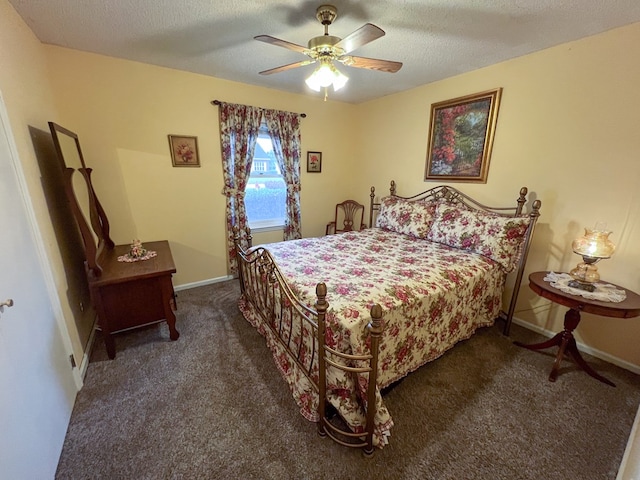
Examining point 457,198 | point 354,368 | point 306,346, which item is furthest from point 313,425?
point 457,198

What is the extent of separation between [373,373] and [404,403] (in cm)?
67

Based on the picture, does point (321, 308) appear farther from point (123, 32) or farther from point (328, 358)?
point (123, 32)

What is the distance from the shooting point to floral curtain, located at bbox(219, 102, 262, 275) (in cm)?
319

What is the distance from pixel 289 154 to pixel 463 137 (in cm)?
220

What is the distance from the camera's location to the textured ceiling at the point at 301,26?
170 centimetres

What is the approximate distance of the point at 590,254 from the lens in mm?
1878

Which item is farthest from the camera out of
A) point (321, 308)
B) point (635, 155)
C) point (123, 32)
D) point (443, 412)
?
point (123, 32)

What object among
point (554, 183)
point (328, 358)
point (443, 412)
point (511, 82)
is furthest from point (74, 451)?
point (511, 82)

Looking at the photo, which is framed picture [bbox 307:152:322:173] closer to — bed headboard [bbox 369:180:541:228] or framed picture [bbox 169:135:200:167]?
bed headboard [bbox 369:180:541:228]

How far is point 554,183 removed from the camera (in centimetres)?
234

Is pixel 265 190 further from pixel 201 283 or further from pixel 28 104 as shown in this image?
pixel 28 104

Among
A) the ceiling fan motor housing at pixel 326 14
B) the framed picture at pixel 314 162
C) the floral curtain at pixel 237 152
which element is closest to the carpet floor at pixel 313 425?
the floral curtain at pixel 237 152

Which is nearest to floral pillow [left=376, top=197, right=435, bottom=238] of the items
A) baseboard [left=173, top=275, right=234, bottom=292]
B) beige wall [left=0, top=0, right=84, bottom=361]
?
baseboard [left=173, top=275, right=234, bottom=292]

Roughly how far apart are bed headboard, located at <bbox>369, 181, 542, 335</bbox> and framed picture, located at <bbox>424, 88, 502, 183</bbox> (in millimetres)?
179
